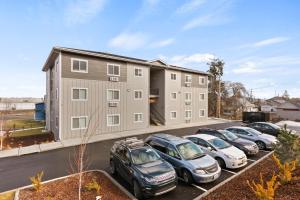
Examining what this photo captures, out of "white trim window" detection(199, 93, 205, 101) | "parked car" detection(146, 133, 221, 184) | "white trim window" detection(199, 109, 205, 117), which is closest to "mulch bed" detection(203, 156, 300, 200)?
"parked car" detection(146, 133, 221, 184)

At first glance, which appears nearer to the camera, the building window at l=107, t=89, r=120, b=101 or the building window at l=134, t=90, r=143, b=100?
the building window at l=107, t=89, r=120, b=101

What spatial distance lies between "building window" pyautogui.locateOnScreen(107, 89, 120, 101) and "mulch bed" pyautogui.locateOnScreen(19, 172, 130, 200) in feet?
46.2

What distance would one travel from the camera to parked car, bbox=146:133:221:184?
8.40 meters

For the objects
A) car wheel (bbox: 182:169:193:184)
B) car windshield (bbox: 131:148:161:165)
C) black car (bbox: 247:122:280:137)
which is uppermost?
car windshield (bbox: 131:148:161:165)

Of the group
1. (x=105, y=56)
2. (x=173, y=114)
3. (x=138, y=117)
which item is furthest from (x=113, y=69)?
(x=173, y=114)

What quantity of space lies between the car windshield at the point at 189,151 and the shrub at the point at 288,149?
3.35m

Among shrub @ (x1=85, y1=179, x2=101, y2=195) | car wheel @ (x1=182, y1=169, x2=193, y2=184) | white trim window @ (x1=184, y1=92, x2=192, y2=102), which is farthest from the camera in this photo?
white trim window @ (x1=184, y1=92, x2=192, y2=102)

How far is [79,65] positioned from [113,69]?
13.5ft

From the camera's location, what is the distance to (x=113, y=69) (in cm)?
2277

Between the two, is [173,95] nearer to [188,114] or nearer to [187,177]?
[188,114]

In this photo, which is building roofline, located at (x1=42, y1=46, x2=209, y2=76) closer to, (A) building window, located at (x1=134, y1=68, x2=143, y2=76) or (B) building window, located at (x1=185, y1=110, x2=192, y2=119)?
(A) building window, located at (x1=134, y1=68, x2=143, y2=76)

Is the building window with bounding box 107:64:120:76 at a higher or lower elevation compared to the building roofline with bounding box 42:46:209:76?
lower

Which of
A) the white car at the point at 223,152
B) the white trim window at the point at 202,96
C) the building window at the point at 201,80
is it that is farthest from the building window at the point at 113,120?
the building window at the point at 201,80

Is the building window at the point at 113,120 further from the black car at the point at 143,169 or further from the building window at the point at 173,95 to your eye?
the black car at the point at 143,169
